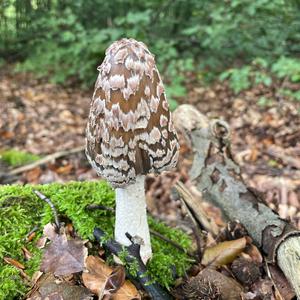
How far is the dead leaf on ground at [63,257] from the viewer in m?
2.69

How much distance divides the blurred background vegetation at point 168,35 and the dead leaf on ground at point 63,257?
4131 mm

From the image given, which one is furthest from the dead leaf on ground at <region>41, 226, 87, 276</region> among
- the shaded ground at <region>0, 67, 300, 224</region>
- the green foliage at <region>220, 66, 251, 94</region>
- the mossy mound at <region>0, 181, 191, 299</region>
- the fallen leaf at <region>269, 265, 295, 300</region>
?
the green foliage at <region>220, 66, 251, 94</region>

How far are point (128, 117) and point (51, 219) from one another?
118 cm

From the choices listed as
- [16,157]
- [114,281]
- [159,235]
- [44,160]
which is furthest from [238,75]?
[114,281]

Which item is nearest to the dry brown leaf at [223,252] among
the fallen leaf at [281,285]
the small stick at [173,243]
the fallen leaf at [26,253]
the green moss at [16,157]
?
the small stick at [173,243]

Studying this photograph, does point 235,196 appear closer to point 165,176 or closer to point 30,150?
point 165,176

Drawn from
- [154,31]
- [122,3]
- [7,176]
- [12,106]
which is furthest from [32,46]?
[7,176]

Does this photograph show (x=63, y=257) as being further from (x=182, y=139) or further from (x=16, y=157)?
(x=182, y=139)

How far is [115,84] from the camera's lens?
2.40m

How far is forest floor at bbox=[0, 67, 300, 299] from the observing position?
5398mm

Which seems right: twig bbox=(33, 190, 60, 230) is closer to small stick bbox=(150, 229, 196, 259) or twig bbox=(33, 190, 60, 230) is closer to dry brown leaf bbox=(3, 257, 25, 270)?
dry brown leaf bbox=(3, 257, 25, 270)

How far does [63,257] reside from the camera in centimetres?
274

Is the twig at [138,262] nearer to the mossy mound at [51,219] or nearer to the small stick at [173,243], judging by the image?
the mossy mound at [51,219]

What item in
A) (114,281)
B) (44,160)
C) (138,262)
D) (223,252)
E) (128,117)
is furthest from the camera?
(44,160)
